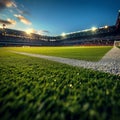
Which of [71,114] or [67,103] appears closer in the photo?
[71,114]

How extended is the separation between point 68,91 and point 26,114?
133cm

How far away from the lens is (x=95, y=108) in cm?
209

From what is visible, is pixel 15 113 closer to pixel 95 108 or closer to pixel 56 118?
pixel 56 118

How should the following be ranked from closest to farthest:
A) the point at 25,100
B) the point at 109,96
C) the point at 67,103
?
the point at 67,103, the point at 25,100, the point at 109,96

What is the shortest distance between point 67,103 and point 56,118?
49cm

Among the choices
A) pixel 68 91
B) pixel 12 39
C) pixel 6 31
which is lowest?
pixel 68 91

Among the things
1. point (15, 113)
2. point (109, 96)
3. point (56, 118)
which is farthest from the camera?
point (109, 96)

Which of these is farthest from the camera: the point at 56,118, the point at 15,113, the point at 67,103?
the point at 67,103

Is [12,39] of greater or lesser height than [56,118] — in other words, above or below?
above

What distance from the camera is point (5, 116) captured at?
74.2 inches

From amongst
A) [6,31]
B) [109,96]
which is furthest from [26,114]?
[6,31]

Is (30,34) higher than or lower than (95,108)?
higher

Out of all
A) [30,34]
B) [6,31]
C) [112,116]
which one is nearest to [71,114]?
[112,116]

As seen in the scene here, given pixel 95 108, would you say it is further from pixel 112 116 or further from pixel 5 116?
pixel 5 116
